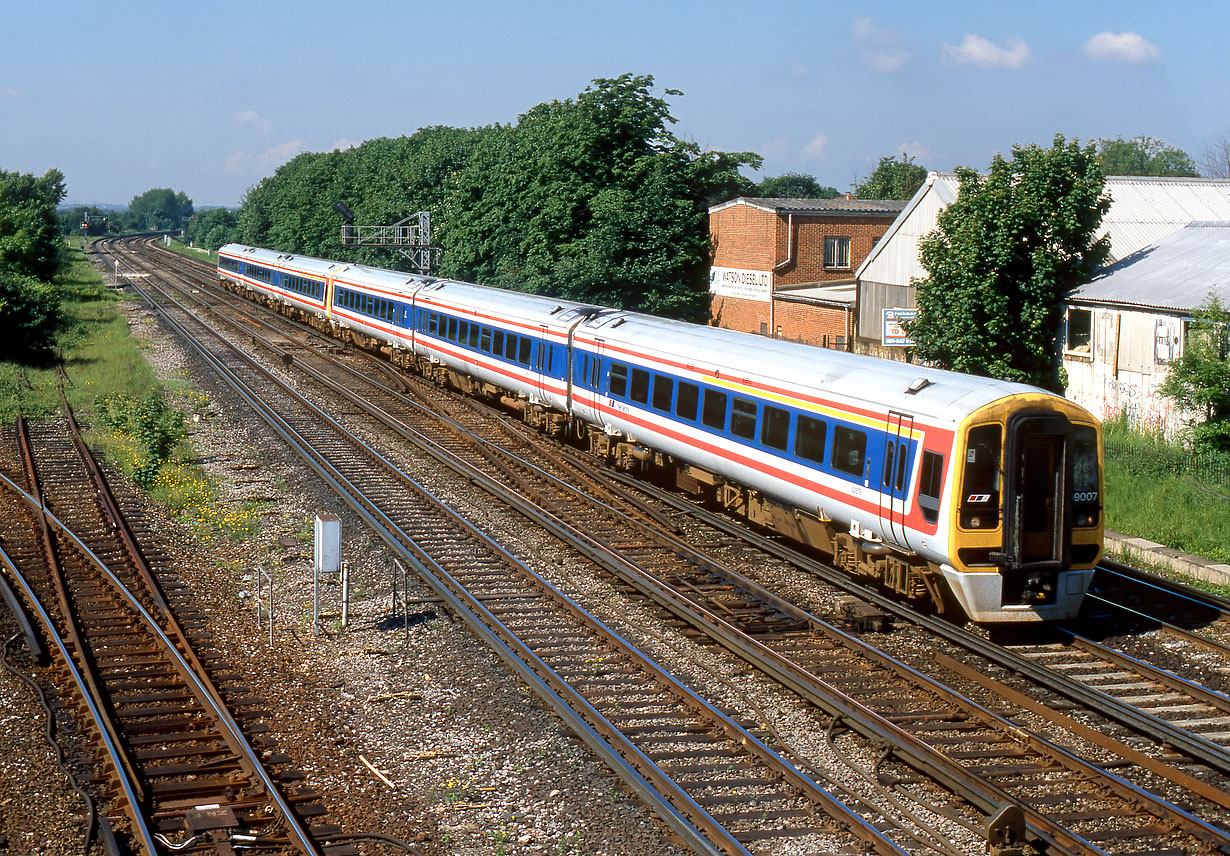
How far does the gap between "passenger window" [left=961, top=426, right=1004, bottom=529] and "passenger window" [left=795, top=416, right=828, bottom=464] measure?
2.65m

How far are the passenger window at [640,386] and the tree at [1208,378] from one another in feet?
28.5

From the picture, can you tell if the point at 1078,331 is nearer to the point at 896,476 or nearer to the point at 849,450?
the point at 849,450

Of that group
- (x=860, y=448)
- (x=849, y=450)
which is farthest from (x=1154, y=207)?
(x=860, y=448)

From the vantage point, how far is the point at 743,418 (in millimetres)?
16828

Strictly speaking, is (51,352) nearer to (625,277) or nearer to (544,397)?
(625,277)

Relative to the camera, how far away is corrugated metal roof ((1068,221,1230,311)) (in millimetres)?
21672

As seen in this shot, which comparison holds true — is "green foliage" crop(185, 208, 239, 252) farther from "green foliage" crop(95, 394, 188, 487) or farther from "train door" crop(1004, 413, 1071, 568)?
"train door" crop(1004, 413, 1071, 568)

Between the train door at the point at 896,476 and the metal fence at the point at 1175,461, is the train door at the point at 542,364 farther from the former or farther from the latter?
the train door at the point at 896,476

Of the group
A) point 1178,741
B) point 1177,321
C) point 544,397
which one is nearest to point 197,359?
point 544,397

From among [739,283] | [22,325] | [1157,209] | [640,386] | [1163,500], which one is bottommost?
[1163,500]

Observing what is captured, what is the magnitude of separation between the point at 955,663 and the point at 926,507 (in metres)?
1.68

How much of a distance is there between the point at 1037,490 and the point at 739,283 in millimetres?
26690

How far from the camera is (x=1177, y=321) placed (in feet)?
69.7

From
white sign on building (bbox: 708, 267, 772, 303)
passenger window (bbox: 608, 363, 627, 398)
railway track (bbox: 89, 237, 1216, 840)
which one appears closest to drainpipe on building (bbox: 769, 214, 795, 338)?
white sign on building (bbox: 708, 267, 772, 303)
